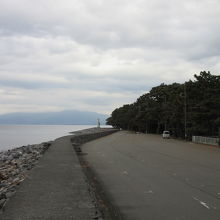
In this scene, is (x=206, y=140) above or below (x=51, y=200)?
above

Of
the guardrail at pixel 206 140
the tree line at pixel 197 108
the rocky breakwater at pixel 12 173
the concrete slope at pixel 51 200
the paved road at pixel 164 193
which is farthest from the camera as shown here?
the tree line at pixel 197 108

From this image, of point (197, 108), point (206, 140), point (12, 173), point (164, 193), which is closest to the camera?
point (164, 193)

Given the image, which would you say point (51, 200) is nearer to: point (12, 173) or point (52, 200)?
point (52, 200)

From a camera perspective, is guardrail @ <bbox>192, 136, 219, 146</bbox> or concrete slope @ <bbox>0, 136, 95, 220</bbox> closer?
concrete slope @ <bbox>0, 136, 95, 220</bbox>

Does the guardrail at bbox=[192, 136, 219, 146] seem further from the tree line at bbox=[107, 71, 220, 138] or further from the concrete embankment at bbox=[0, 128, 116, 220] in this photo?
the concrete embankment at bbox=[0, 128, 116, 220]

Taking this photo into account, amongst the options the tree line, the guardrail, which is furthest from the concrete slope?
the guardrail

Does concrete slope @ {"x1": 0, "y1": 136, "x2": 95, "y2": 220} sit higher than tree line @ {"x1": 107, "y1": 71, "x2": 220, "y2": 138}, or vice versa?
tree line @ {"x1": 107, "y1": 71, "x2": 220, "y2": 138}

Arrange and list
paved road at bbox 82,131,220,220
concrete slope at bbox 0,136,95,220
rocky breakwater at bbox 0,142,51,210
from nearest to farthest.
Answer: concrete slope at bbox 0,136,95,220 → paved road at bbox 82,131,220,220 → rocky breakwater at bbox 0,142,51,210

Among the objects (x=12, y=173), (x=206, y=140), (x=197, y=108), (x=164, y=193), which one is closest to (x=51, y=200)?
(x=164, y=193)

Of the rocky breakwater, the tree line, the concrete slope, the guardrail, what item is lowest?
the rocky breakwater

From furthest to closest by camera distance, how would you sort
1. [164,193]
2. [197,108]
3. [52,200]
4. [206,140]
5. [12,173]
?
[197,108] < [206,140] < [12,173] < [164,193] < [52,200]

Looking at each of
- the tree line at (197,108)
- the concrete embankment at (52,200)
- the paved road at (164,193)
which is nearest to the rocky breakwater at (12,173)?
the concrete embankment at (52,200)

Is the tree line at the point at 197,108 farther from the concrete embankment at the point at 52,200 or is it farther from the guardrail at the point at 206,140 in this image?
the concrete embankment at the point at 52,200

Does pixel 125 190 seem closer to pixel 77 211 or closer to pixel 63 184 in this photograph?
pixel 63 184
